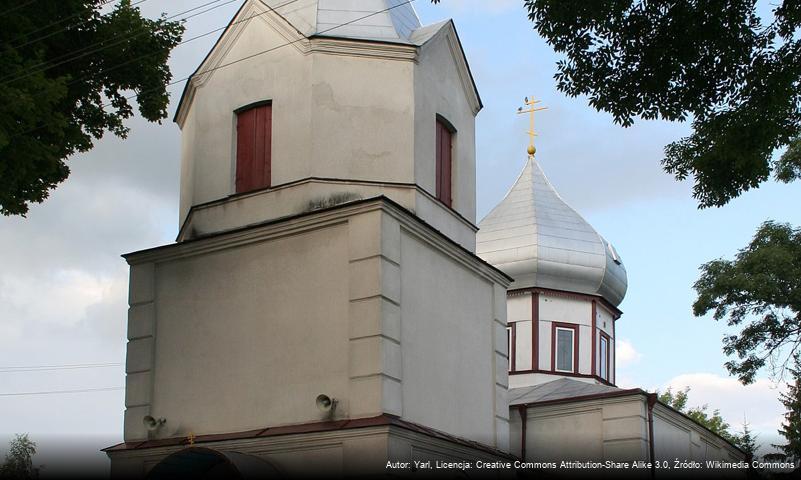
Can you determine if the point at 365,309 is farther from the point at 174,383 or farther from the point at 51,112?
the point at 51,112

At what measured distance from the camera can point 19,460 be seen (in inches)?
1177

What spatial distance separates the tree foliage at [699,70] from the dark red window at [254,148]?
19.8 feet

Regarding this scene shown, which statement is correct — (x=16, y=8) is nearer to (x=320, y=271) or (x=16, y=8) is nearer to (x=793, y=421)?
(x=320, y=271)

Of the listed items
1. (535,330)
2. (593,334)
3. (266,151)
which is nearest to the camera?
(266,151)

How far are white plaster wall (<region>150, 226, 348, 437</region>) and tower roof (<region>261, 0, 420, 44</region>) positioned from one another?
3292 mm

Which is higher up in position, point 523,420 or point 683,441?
point 523,420

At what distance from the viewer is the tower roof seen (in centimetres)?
1811

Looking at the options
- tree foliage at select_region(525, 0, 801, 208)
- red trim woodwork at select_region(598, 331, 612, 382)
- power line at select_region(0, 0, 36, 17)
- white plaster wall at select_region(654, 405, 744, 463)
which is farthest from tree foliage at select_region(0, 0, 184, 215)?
red trim woodwork at select_region(598, 331, 612, 382)

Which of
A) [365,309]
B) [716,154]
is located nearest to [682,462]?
[365,309]

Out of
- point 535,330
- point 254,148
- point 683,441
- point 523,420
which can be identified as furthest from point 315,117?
point 683,441

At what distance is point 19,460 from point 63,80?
1825 centimetres

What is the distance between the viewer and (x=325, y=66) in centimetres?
1772

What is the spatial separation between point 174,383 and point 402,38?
6.12 metres

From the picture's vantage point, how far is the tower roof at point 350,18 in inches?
713
